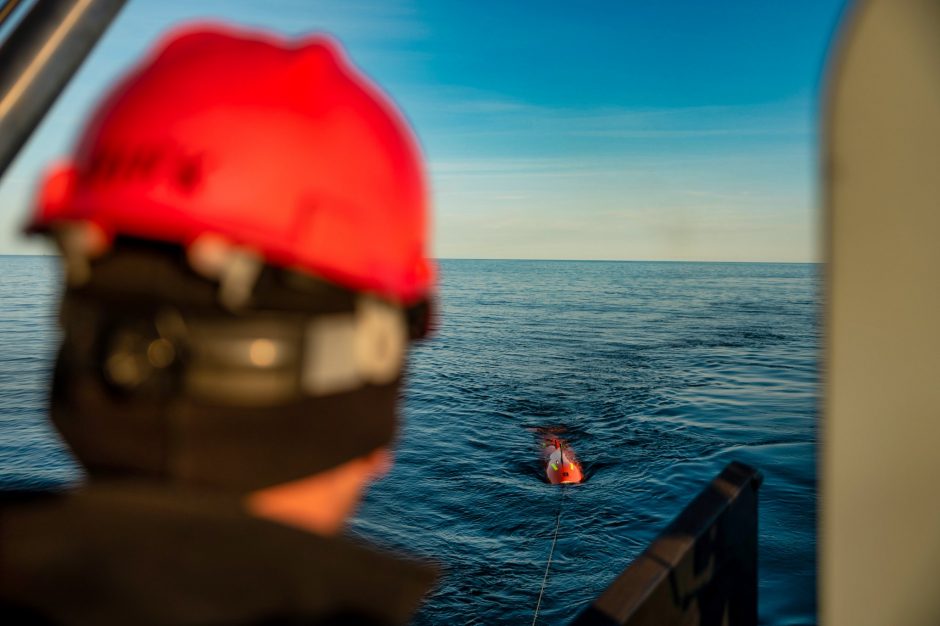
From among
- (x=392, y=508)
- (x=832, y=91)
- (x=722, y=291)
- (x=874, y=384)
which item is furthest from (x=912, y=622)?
(x=722, y=291)

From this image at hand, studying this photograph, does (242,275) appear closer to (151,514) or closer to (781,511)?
(151,514)

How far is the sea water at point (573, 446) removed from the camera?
8.54 m

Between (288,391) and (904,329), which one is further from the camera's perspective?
(904,329)

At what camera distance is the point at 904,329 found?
1075 mm

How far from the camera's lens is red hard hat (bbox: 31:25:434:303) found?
686mm

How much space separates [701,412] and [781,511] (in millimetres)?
7872

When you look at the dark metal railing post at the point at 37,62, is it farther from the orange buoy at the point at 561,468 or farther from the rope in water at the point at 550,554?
the orange buoy at the point at 561,468

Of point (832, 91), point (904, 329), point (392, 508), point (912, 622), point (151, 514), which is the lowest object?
point (392, 508)

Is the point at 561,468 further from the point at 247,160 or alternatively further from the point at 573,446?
the point at 247,160

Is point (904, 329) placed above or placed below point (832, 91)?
below

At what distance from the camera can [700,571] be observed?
347cm

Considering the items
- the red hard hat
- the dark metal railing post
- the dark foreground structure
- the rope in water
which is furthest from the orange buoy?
the red hard hat

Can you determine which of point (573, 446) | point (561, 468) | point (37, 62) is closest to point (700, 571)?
point (37, 62)

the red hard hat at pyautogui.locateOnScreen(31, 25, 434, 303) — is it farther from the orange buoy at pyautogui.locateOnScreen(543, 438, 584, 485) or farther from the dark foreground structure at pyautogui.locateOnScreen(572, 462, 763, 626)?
the orange buoy at pyautogui.locateOnScreen(543, 438, 584, 485)
